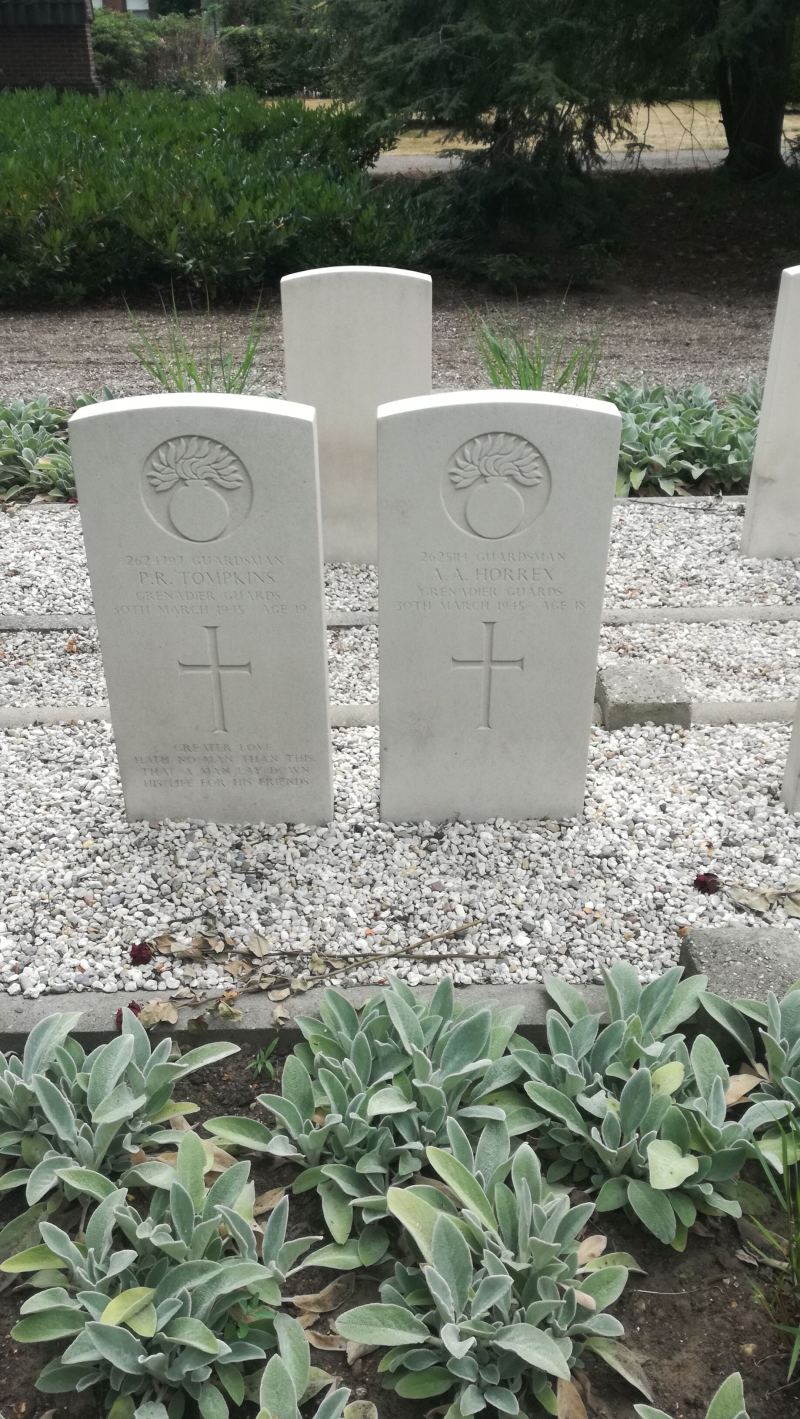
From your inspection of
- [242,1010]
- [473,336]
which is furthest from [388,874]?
[473,336]

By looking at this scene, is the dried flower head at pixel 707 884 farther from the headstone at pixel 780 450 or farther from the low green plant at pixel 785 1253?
the headstone at pixel 780 450

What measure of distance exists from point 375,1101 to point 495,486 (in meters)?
1.64

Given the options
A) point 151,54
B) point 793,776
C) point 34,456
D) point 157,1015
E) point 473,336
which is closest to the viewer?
point 157,1015

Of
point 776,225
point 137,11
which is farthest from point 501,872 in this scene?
point 137,11

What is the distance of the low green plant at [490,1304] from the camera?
6.39 feet

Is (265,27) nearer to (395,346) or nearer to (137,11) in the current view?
(137,11)

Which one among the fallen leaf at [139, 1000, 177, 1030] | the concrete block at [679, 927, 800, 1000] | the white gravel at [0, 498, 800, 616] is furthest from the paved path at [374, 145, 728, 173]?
the fallen leaf at [139, 1000, 177, 1030]

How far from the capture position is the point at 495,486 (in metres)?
3.07

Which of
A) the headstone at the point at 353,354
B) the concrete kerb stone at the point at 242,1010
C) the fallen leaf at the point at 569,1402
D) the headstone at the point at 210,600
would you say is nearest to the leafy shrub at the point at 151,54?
the headstone at the point at 353,354

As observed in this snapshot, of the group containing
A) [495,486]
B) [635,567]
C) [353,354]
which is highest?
[495,486]

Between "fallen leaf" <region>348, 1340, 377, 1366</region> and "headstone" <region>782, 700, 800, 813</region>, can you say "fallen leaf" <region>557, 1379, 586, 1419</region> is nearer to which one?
"fallen leaf" <region>348, 1340, 377, 1366</region>

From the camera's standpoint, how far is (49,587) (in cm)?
530

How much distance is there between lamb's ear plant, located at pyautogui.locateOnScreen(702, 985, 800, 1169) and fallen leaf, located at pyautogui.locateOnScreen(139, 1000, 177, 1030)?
4.34ft

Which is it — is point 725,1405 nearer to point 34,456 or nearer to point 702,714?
point 702,714
